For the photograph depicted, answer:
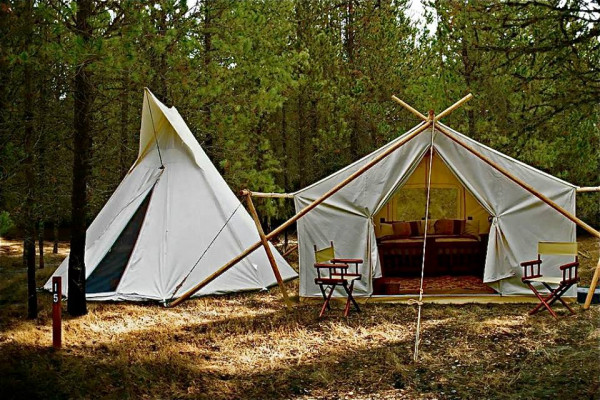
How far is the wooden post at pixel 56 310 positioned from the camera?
5.50 metres

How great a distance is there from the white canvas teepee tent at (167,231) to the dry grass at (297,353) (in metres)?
0.59

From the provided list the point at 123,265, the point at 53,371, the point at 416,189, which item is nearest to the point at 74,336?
the point at 53,371

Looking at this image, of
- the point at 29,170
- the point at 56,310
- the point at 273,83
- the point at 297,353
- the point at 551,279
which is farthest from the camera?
the point at 273,83

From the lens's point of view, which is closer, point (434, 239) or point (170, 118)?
point (170, 118)

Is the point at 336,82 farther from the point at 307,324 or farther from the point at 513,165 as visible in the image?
the point at 307,324

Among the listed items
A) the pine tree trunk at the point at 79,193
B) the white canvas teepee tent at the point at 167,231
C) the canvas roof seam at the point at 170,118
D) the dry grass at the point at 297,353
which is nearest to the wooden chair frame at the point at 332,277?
the dry grass at the point at 297,353

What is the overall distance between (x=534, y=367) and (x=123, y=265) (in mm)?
5343

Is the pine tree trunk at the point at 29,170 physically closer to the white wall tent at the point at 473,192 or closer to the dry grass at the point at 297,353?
the dry grass at the point at 297,353

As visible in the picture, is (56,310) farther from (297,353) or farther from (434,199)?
(434,199)

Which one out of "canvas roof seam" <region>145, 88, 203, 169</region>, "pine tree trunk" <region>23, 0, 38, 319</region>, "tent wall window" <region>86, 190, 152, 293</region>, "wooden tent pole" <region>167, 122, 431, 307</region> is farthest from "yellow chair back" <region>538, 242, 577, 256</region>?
"pine tree trunk" <region>23, 0, 38, 319</region>

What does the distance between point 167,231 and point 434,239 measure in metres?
4.24

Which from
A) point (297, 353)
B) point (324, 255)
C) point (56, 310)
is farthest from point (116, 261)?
point (297, 353)

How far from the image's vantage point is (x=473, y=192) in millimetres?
7918

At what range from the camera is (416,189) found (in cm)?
1153
